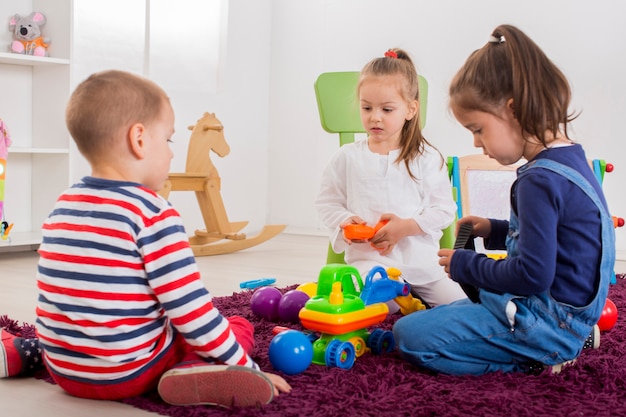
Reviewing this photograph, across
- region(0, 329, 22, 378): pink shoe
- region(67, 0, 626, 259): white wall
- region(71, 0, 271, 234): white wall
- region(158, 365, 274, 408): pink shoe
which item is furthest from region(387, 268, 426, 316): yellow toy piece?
region(71, 0, 271, 234): white wall

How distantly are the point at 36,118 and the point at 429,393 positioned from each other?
7.70 ft

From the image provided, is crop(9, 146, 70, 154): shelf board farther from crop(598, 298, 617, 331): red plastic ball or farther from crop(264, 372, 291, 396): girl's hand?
crop(598, 298, 617, 331): red plastic ball

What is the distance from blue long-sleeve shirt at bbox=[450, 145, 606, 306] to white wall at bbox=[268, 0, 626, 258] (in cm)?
160

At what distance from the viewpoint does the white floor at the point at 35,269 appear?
1.01 meters

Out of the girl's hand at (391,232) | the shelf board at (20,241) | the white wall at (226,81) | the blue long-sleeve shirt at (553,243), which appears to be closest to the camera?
the blue long-sleeve shirt at (553,243)

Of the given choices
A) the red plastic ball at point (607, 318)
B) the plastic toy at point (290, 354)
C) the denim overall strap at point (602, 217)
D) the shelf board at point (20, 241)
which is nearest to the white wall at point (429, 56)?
the red plastic ball at point (607, 318)

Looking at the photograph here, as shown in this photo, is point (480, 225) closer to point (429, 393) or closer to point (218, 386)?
point (429, 393)

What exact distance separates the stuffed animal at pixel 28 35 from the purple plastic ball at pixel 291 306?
1.78m

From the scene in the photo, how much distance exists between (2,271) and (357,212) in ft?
4.14

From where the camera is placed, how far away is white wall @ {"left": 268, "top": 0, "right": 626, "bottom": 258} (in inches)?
113

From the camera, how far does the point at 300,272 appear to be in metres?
2.46

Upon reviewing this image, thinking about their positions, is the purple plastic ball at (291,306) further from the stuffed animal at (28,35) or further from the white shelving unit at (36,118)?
the stuffed animal at (28,35)

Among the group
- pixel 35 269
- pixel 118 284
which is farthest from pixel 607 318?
pixel 35 269

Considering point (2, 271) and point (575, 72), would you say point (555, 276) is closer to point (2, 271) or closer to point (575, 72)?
point (2, 271)
